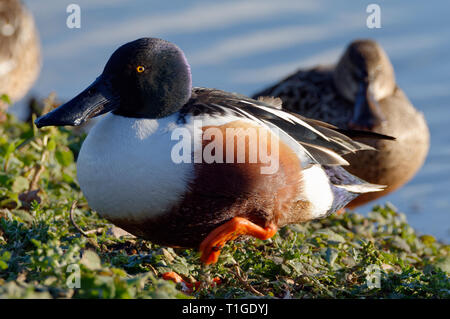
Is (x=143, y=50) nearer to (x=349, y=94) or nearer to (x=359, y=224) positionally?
(x=359, y=224)

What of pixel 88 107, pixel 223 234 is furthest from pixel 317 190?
pixel 88 107

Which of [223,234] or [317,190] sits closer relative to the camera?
[223,234]

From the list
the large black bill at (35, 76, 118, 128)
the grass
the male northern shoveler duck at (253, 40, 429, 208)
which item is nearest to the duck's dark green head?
the large black bill at (35, 76, 118, 128)

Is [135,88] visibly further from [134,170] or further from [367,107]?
[367,107]

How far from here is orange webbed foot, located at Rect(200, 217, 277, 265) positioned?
2.92m

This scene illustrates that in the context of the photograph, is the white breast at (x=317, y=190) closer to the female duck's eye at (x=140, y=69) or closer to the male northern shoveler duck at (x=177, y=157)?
the male northern shoveler duck at (x=177, y=157)

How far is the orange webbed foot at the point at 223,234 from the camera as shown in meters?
2.92

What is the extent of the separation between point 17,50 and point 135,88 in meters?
5.71

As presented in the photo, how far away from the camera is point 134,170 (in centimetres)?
276

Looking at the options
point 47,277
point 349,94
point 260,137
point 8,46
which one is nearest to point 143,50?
point 260,137

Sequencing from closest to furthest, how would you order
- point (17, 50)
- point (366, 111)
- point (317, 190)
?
1. point (317, 190)
2. point (366, 111)
3. point (17, 50)

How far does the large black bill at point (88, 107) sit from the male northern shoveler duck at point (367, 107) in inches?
109

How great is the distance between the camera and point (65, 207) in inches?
146

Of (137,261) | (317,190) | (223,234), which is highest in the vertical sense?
(317,190)
